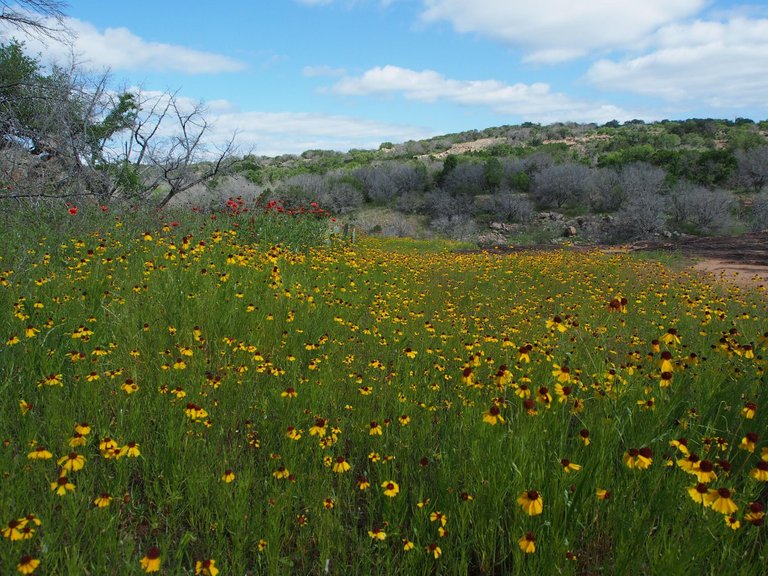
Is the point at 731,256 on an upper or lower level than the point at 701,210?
lower

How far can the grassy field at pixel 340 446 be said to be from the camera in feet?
6.36

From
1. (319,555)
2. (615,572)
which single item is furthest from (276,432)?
(615,572)

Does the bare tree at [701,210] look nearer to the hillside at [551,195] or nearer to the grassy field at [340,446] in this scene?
the hillside at [551,195]

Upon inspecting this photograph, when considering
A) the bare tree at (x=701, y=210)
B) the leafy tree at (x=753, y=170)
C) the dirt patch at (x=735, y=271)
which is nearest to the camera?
the dirt patch at (x=735, y=271)

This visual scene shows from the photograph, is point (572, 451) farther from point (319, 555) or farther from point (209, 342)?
point (209, 342)

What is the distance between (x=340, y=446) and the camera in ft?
9.09

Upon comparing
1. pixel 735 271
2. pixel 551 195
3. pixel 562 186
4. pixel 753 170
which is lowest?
pixel 735 271

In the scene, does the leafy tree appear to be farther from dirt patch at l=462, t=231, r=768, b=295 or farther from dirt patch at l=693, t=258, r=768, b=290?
dirt patch at l=693, t=258, r=768, b=290

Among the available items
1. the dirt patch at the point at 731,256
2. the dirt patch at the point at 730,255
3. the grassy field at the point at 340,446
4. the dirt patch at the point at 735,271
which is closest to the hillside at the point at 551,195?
the dirt patch at the point at 731,256

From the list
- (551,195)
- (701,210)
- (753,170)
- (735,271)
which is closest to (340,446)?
(735,271)

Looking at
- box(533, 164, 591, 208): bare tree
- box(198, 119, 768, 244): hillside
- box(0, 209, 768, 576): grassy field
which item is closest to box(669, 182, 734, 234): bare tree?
box(198, 119, 768, 244): hillside

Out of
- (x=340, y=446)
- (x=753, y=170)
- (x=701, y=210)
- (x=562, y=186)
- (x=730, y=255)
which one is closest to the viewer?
(x=340, y=446)

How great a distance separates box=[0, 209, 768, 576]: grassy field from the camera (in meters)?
1.94

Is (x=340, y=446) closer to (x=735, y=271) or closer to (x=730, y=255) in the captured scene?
(x=735, y=271)
